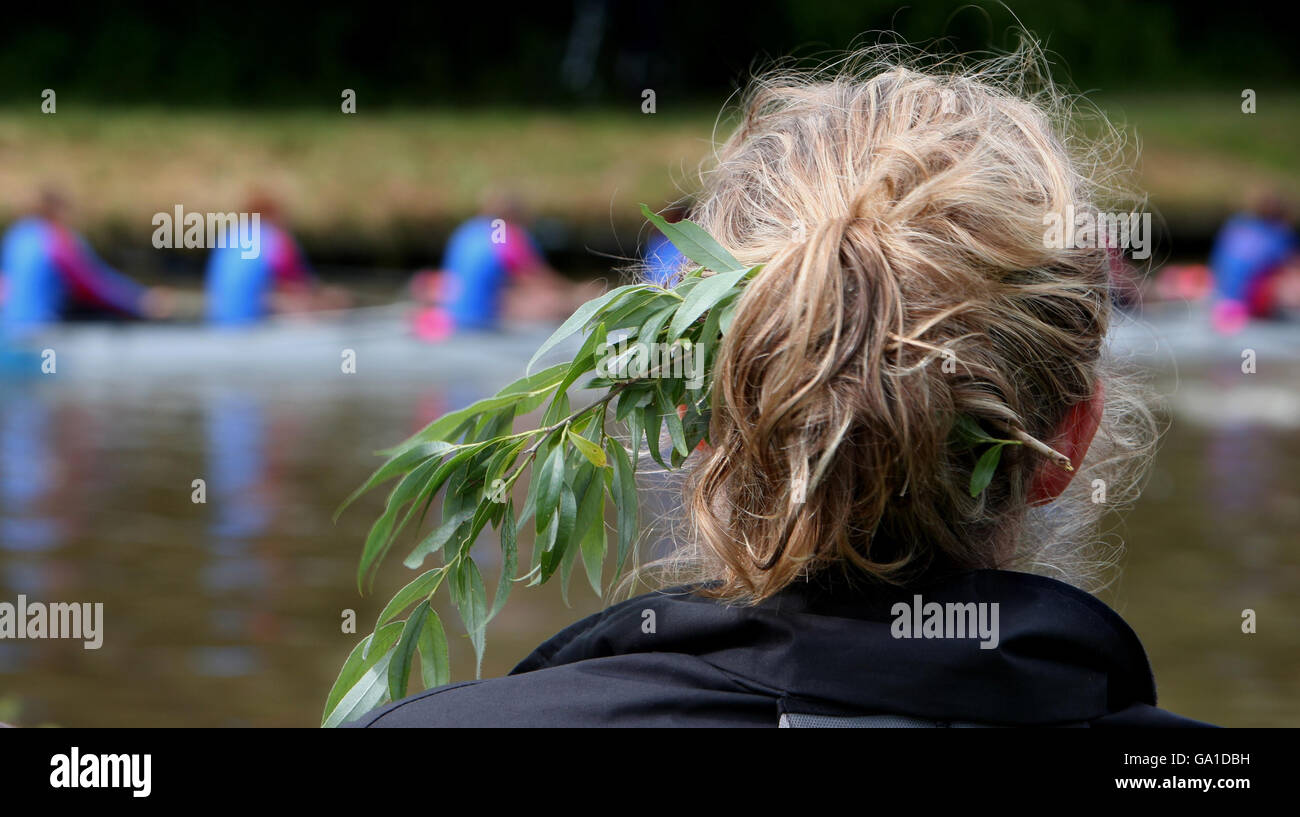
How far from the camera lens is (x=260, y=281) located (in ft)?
41.6

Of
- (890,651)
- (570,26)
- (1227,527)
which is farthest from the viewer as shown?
(570,26)

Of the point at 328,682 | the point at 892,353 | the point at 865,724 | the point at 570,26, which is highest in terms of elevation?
the point at 570,26

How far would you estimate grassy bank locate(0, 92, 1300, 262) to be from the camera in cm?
2100

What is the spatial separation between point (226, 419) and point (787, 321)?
9.90 m

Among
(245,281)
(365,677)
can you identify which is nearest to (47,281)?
(245,281)

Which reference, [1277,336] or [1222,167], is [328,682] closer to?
[1277,336]

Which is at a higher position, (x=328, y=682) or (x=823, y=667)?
(x=823, y=667)

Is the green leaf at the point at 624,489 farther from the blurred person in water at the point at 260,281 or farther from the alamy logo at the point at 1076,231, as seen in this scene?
the blurred person in water at the point at 260,281

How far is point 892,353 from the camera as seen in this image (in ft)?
3.95

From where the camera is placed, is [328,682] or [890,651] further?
[328,682]

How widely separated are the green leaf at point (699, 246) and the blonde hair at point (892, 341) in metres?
0.02

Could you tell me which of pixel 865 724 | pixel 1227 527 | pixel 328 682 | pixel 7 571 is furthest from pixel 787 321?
pixel 1227 527

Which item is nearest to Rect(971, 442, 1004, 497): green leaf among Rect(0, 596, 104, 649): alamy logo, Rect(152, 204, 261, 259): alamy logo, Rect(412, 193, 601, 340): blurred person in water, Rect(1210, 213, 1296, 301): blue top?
Rect(0, 596, 104, 649): alamy logo
